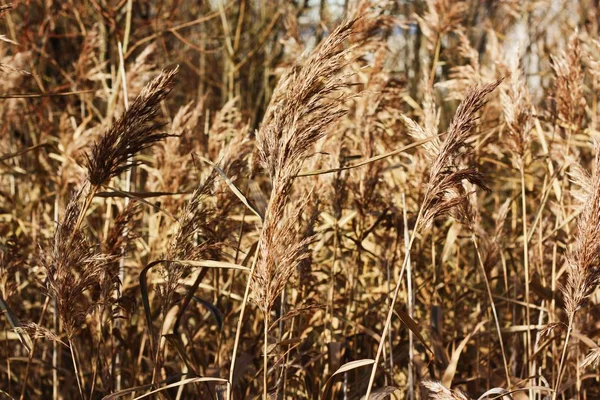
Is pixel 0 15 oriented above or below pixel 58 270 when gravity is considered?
above

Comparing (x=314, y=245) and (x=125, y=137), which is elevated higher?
(x=125, y=137)

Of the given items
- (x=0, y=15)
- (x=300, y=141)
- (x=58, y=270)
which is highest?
(x=0, y=15)

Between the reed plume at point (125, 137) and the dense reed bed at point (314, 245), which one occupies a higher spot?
the reed plume at point (125, 137)

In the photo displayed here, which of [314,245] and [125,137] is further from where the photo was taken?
[314,245]

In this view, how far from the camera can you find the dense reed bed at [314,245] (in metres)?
1.63

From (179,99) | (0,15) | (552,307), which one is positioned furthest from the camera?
(179,99)

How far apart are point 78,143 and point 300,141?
1.72 m

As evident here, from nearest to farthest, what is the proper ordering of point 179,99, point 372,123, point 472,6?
point 372,123 → point 472,6 → point 179,99

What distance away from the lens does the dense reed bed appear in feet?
5.35

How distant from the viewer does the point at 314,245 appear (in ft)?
10.4

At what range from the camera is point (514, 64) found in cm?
245

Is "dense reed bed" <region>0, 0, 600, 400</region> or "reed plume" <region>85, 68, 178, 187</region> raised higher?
"reed plume" <region>85, 68, 178, 187</region>

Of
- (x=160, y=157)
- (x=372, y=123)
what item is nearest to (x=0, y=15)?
(x=160, y=157)

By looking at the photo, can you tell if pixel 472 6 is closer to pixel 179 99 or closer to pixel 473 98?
pixel 179 99
